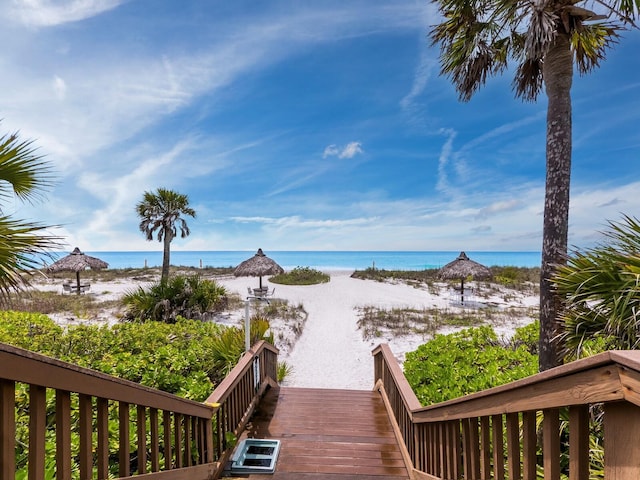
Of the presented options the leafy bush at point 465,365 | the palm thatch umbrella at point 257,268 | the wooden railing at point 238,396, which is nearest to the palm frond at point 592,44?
the leafy bush at point 465,365

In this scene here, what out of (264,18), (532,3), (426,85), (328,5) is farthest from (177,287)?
(426,85)

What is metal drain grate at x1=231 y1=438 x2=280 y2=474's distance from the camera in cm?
331

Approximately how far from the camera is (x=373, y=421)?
462 cm

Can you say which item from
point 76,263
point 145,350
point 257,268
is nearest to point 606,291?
point 145,350

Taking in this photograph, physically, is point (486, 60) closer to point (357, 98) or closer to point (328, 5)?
point (328, 5)

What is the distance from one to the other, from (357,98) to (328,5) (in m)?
12.0

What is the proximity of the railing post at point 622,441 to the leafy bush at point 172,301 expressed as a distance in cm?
1143

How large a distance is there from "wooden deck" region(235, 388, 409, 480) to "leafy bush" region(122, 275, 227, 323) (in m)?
6.65

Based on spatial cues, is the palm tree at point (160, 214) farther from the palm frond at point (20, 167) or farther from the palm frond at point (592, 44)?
the palm frond at point (592, 44)

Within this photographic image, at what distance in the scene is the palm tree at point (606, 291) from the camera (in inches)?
106

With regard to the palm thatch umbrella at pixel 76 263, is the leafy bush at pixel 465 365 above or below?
below

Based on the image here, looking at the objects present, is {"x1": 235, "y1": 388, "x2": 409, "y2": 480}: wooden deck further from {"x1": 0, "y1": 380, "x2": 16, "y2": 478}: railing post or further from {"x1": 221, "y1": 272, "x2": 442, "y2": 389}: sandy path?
{"x1": 0, "y1": 380, "x2": 16, "y2": 478}: railing post

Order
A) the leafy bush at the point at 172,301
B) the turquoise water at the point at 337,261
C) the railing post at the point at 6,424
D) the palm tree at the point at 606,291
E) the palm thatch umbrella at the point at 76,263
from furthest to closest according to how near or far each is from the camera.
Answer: the turquoise water at the point at 337,261 → the palm thatch umbrella at the point at 76,263 → the leafy bush at the point at 172,301 → the palm tree at the point at 606,291 → the railing post at the point at 6,424

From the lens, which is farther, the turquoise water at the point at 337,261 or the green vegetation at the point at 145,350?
the turquoise water at the point at 337,261
